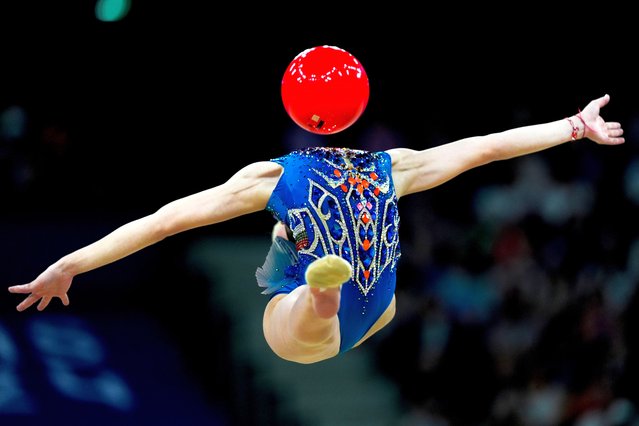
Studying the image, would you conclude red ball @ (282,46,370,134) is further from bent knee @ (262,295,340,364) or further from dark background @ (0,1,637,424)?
dark background @ (0,1,637,424)

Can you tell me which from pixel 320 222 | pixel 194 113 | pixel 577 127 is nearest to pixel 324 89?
pixel 320 222

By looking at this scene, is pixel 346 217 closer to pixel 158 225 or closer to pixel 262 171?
pixel 262 171

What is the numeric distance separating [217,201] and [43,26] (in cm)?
341

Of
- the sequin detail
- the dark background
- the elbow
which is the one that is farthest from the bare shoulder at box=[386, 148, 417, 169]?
the dark background

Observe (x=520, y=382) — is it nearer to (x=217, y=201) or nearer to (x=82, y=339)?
(x=82, y=339)

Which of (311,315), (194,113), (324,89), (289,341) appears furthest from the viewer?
(194,113)

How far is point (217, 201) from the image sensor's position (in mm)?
3637

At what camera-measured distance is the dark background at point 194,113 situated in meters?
6.52

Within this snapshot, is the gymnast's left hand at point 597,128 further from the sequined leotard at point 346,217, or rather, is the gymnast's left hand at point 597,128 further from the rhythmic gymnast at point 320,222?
the sequined leotard at point 346,217

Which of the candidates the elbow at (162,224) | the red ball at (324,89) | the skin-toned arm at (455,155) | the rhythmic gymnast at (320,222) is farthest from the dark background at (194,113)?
the red ball at (324,89)

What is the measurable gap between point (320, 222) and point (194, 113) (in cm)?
329

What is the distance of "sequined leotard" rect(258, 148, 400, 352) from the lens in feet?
12.3

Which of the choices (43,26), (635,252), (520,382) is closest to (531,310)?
(520,382)

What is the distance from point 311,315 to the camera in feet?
11.2
